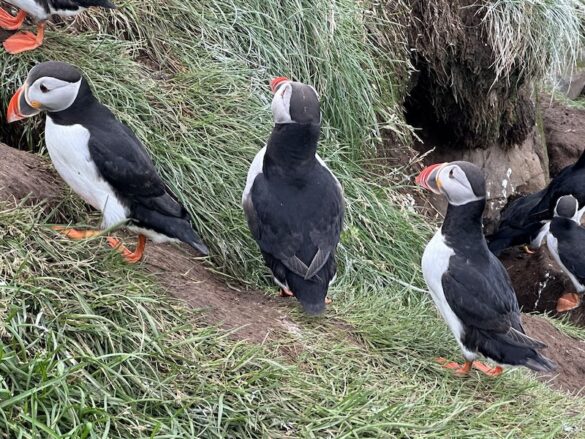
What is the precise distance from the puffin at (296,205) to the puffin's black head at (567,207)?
3368 millimetres

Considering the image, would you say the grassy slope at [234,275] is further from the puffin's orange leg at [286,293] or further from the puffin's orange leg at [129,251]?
the puffin's orange leg at [286,293]

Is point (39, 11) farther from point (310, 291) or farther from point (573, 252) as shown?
point (573, 252)

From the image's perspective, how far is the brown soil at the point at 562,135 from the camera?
957 cm

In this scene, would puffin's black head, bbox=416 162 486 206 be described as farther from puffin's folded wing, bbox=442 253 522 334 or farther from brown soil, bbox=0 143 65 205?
brown soil, bbox=0 143 65 205

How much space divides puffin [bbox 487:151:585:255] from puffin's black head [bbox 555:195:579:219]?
0.60 feet

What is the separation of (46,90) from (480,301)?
214 centimetres

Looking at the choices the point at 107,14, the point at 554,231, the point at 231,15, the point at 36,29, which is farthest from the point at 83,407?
the point at 554,231

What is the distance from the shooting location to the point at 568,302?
24.5 feet

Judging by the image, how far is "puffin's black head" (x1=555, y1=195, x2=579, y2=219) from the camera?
7.32 m

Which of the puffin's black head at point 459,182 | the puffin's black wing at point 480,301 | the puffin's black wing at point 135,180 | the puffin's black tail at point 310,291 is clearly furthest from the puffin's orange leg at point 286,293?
the puffin's black head at point 459,182

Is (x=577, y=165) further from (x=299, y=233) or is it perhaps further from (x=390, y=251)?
(x=299, y=233)

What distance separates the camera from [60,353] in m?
2.96

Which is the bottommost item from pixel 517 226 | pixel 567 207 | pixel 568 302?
pixel 568 302

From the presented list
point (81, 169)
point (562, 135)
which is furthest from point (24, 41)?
point (562, 135)
